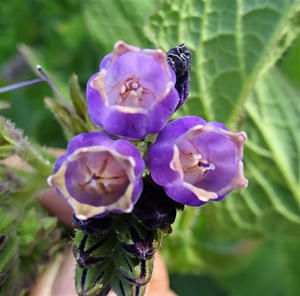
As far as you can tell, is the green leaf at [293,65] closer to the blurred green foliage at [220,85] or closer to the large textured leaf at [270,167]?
the blurred green foliage at [220,85]

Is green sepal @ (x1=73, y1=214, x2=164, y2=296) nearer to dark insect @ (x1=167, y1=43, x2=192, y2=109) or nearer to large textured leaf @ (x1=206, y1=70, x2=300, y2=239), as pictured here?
dark insect @ (x1=167, y1=43, x2=192, y2=109)

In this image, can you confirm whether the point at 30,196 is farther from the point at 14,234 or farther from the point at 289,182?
the point at 289,182

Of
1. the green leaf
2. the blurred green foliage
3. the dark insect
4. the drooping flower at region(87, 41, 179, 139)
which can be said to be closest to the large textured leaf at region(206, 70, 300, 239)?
the blurred green foliage

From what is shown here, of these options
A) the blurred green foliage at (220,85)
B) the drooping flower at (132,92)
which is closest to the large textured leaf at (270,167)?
the blurred green foliage at (220,85)

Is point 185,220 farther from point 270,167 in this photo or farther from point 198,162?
point 198,162

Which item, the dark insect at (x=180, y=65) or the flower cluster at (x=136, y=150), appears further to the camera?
the dark insect at (x=180, y=65)

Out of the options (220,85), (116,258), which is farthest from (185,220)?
(116,258)
